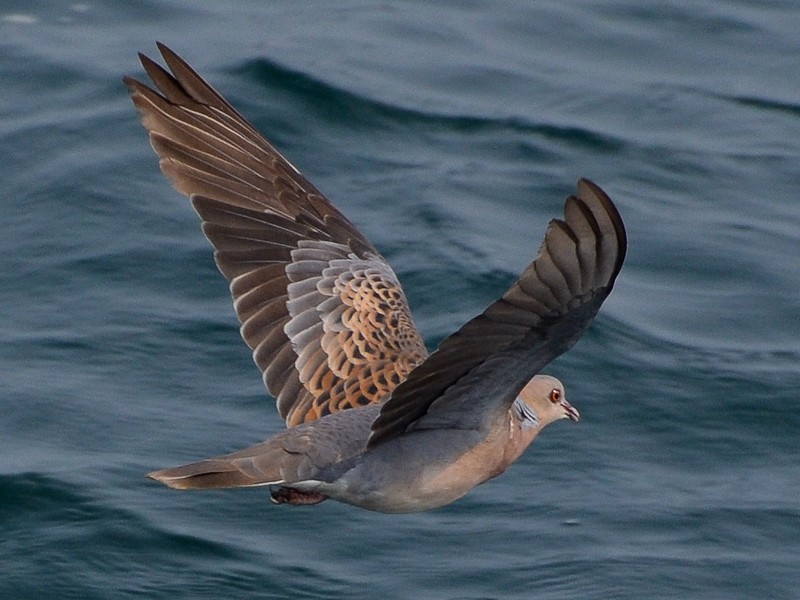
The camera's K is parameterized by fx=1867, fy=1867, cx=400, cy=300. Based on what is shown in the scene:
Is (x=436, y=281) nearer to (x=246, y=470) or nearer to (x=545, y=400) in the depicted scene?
(x=545, y=400)

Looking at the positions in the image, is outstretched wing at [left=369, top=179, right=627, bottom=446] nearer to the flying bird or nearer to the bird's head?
the flying bird

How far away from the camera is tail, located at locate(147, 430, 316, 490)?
248 inches

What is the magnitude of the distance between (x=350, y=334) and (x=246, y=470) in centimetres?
150

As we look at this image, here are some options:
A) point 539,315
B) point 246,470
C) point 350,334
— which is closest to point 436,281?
point 350,334

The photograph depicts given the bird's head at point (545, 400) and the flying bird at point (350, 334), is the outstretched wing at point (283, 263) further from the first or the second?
the bird's head at point (545, 400)

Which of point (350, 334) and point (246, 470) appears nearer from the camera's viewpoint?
point (246, 470)

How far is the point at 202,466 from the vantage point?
6336 mm

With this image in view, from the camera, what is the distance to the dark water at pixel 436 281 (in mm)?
9609

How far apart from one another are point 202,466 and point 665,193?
7811mm

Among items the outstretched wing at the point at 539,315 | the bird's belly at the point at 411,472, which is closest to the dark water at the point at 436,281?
the bird's belly at the point at 411,472

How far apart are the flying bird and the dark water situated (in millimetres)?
2001

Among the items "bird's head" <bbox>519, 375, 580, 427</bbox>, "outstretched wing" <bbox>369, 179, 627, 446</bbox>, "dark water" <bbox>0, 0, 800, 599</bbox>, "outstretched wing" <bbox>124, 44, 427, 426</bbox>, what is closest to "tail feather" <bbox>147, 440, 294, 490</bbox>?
"outstretched wing" <bbox>369, 179, 627, 446</bbox>

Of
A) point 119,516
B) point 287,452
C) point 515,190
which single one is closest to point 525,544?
point 119,516

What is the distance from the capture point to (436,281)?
11.9 metres
